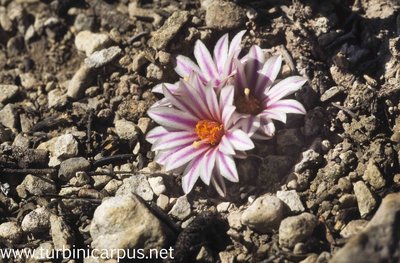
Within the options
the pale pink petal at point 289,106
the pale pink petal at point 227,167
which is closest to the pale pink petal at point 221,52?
the pale pink petal at point 289,106

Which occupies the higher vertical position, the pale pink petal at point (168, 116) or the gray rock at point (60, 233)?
the pale pink petal at point (168, 116)

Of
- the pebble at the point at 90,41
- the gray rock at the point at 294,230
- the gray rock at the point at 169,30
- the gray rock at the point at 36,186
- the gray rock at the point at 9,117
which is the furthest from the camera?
the pebble at the point at 90,41

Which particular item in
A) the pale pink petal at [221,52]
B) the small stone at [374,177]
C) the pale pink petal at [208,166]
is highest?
the pale pink petal at [221,52]

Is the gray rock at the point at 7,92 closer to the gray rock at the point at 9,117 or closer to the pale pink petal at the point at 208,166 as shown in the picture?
the gray rock at the point at 9,117

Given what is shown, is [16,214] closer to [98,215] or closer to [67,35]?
[98,215]

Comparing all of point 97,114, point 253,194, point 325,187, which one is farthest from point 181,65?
point 325,187

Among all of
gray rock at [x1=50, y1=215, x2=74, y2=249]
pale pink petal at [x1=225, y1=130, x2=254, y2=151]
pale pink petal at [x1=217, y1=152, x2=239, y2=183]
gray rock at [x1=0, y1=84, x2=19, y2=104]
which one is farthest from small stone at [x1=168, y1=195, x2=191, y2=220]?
gray rock at [x1=0, y1=84, x2=19, y2=104]

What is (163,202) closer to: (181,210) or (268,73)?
(181,210)

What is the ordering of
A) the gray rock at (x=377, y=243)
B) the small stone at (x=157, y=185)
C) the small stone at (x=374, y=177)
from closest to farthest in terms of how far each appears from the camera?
1. the gray rock at (x=377, y=243)
2. the small stone at (x=374, y=177)
3. the small stone at (x=157, y=185)
